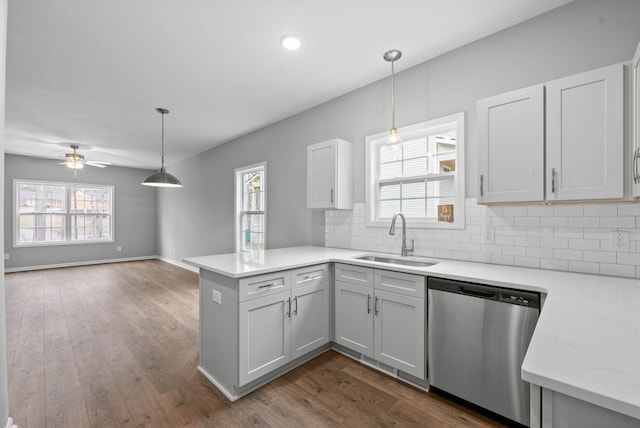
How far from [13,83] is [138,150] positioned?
3.10 m

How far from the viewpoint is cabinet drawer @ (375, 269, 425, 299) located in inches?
82.9

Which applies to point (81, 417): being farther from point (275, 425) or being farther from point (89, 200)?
point (89, 200)

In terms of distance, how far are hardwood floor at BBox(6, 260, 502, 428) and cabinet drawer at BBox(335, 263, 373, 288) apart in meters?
0.73

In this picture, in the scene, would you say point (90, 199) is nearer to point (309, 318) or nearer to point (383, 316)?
point (309, 318)

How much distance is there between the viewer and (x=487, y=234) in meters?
2.35

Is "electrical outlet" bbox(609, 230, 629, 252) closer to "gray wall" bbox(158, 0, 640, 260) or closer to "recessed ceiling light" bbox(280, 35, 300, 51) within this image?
"gray wall" bbox(158, 0, 640, 260)

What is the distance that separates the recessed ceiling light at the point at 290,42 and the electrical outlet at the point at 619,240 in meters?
2.68

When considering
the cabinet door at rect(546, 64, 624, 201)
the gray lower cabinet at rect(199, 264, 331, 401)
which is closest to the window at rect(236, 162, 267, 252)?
the gray lower cabinet at rect(199, 264, 331, 401)

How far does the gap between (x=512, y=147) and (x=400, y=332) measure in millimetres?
1562

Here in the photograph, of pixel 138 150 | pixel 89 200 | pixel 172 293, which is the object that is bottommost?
pixel 172 293

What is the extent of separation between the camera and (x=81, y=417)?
188 cm

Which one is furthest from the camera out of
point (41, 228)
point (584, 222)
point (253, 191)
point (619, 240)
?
point (41, 228)

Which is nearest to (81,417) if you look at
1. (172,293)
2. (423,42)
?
(172,293)

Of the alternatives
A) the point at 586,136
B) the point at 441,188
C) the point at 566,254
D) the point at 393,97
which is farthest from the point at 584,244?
the point at 393,97
